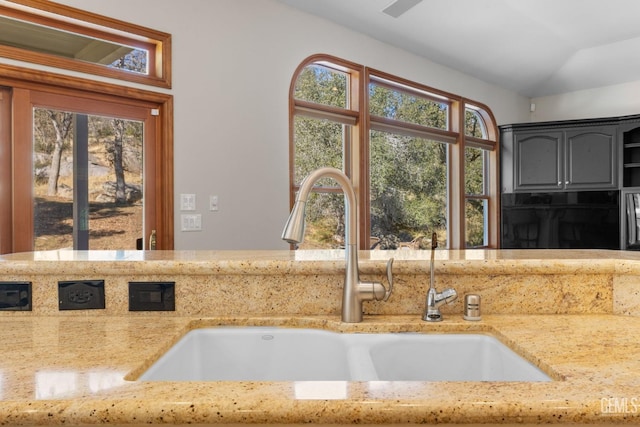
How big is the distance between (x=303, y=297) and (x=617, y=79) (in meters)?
5.74

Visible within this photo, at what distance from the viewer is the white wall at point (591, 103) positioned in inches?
207

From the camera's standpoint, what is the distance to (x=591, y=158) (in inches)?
201

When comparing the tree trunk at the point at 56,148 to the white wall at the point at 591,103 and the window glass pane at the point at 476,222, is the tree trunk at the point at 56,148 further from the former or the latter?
the white wall at the point at 591,103

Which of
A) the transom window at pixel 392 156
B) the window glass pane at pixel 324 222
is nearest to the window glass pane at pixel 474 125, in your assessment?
the transom window at pixel 392 156

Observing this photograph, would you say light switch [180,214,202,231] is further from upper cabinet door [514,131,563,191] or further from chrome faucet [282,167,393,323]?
upper cabinet door [514,131,563,191]

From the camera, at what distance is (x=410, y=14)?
12.7 ft

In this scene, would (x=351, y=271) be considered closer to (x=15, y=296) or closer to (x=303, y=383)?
(x=303, y=383)

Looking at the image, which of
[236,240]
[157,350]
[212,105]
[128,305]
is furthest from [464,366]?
[212,105]

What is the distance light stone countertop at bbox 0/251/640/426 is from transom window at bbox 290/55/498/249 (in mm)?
2553

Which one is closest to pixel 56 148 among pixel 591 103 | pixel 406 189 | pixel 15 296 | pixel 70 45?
pixel 70 45

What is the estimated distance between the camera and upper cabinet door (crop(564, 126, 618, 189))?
4992 mm

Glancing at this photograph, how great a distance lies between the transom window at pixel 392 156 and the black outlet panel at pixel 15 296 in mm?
2554

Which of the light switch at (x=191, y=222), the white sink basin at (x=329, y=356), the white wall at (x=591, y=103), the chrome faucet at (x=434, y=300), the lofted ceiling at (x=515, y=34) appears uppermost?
the lofted ceiling at (x=515, y=34)

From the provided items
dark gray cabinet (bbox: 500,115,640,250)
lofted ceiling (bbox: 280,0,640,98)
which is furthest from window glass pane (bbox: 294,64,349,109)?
dark gray cabinet (bbox: 500,115,640,250)
